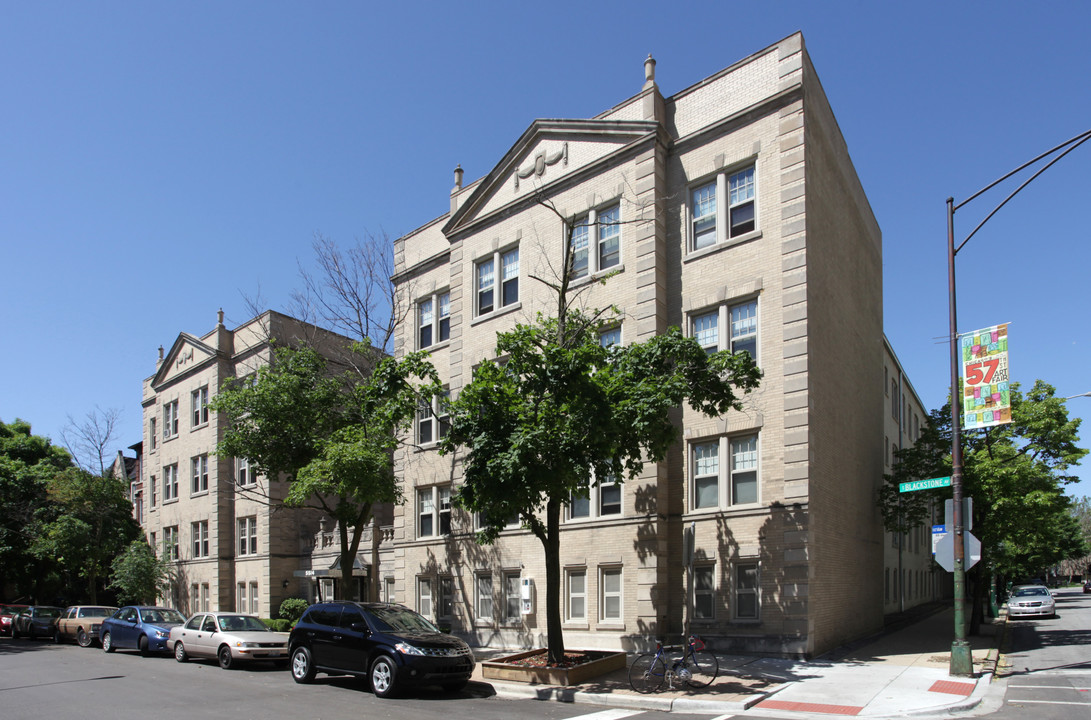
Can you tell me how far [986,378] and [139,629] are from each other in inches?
902

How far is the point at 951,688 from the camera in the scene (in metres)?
13.5

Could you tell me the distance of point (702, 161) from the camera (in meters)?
20.5

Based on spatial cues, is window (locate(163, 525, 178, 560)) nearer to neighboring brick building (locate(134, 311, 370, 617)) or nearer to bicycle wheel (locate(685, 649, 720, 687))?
neighboring brick building (locate(134, 311, 370, 617))

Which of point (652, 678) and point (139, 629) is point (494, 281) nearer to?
point (652, 678)

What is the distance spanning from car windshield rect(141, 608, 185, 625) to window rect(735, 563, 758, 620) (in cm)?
1607

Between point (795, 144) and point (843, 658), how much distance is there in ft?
38.3

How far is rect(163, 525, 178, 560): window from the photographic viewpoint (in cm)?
4174

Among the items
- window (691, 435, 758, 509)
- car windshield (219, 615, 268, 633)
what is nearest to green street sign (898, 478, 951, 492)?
window (691, 435, 758, 509)

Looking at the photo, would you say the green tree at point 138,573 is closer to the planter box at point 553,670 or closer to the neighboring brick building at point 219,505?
the neighboring brick building at point 219,505

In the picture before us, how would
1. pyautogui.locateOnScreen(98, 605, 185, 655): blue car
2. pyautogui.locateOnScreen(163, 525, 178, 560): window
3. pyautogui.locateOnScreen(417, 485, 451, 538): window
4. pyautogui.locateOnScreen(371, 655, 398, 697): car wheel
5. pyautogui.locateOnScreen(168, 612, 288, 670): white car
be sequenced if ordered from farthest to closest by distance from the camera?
1. pyautogui.locateOnScreen(163, 525, 178, 560): window
2. pyautogui.locateOnScreen(417, 485, 451, 538): window
3. pyautogui.locateOnScreen(98, 605, 185, 655): blue car
4. pyautogui.locateOnScreen(168, 612, 288, 670): white car
5. pyautogui.locateOnScreen(371, 655, 398, 697): car wheel

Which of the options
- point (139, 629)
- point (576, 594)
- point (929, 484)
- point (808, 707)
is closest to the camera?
point (808, 707)

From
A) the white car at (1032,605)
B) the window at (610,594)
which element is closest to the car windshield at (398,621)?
the window at (610,594)

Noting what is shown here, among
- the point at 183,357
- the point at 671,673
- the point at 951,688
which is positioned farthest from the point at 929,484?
the point at 183,357

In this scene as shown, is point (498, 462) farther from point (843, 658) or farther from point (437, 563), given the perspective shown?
point (437, 563)
